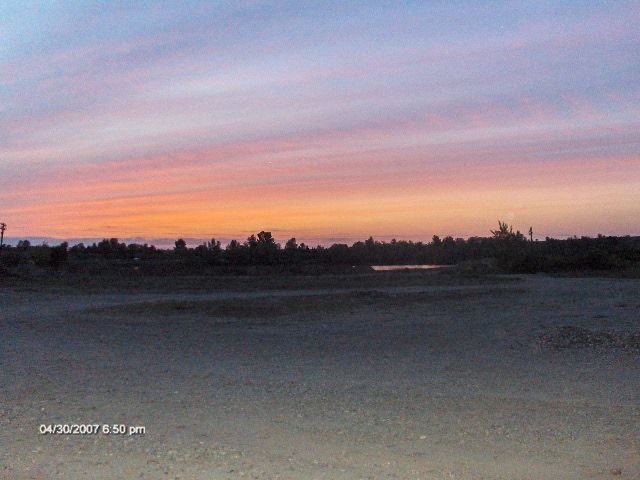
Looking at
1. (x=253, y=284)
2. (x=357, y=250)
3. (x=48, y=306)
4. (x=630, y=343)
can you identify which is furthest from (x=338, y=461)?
(x=357, y=250)

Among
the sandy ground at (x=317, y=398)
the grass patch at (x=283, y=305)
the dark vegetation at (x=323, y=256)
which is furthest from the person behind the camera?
the dark vegetation at (x=323, y=256)

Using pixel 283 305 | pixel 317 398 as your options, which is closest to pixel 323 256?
pixel 283 305

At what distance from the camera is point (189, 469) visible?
7555 mm

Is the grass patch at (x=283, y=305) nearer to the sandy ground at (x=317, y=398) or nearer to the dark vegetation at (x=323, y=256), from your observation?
the sandy ground at (x=317, y=398)

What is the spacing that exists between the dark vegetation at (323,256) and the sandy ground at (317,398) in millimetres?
34754

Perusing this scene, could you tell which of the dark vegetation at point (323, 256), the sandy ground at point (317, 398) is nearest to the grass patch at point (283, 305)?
the sandy ground at point (317, 398)

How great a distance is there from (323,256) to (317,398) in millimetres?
86174

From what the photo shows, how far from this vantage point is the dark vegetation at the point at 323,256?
6412 centimetres

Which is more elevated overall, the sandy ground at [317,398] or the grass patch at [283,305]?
the grass patch at [283,305]

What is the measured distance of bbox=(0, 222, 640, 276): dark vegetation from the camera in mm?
64125

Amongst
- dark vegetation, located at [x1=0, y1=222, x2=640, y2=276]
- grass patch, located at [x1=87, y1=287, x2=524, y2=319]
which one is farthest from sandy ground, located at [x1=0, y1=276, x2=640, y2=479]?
dark vegetation, located at [x1=0, y1=222, x2=640, y2=276]

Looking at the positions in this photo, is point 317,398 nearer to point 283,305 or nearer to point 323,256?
point 283,305

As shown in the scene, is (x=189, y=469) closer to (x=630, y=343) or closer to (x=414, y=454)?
(x=414, y=454)

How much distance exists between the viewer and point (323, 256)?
321 feet
